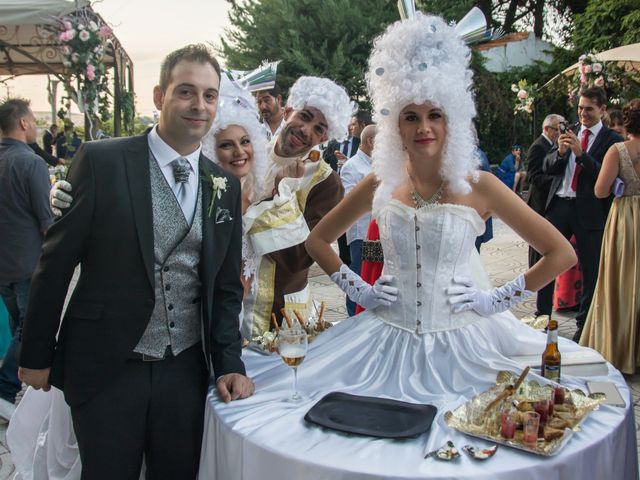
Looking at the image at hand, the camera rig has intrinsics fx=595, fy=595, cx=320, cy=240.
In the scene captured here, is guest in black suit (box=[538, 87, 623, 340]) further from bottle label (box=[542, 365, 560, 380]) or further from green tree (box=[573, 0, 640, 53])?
green tree (box=[573, 0, 640, 53])

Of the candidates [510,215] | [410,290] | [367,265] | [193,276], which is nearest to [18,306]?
[367,265]

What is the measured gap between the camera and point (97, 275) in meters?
1.93

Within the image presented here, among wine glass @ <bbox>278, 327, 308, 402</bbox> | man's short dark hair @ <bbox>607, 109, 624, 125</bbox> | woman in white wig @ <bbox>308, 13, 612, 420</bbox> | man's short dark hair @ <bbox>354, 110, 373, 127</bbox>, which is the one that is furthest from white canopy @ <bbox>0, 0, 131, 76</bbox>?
man's short dark hair @ <bbox>607, 109, 624, 125</bbox>

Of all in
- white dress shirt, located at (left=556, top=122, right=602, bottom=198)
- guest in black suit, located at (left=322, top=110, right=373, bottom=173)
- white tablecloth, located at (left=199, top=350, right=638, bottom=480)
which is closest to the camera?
white tablecloth, located at (left=199, top=350, right=638, bottom=480)

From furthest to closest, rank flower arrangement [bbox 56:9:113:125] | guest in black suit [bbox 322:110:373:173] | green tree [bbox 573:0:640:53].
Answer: green tree [bbox 573:0:640:53] < guest in black suit [bbox 322:110:373:173] < flower arrangement [bbox 56:9:113:125]

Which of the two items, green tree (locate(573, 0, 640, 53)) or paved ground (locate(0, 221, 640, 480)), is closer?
paved ground (locate(0, 221, 640, 480))

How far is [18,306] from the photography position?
421 cm

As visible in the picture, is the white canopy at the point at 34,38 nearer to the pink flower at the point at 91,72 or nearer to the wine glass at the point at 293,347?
the pink flower at the point at 91,72

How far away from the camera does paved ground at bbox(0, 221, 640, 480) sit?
389 cm

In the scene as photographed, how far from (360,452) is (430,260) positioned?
3.10 ft

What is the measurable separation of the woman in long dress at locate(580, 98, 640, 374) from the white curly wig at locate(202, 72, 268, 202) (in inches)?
117

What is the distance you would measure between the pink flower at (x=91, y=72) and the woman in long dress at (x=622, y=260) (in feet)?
17.6

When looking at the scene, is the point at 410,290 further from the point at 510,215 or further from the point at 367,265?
the point at 367,265

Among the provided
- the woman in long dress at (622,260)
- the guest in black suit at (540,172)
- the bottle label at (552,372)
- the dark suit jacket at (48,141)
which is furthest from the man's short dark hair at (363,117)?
the dark suit jacket at (48,141)
